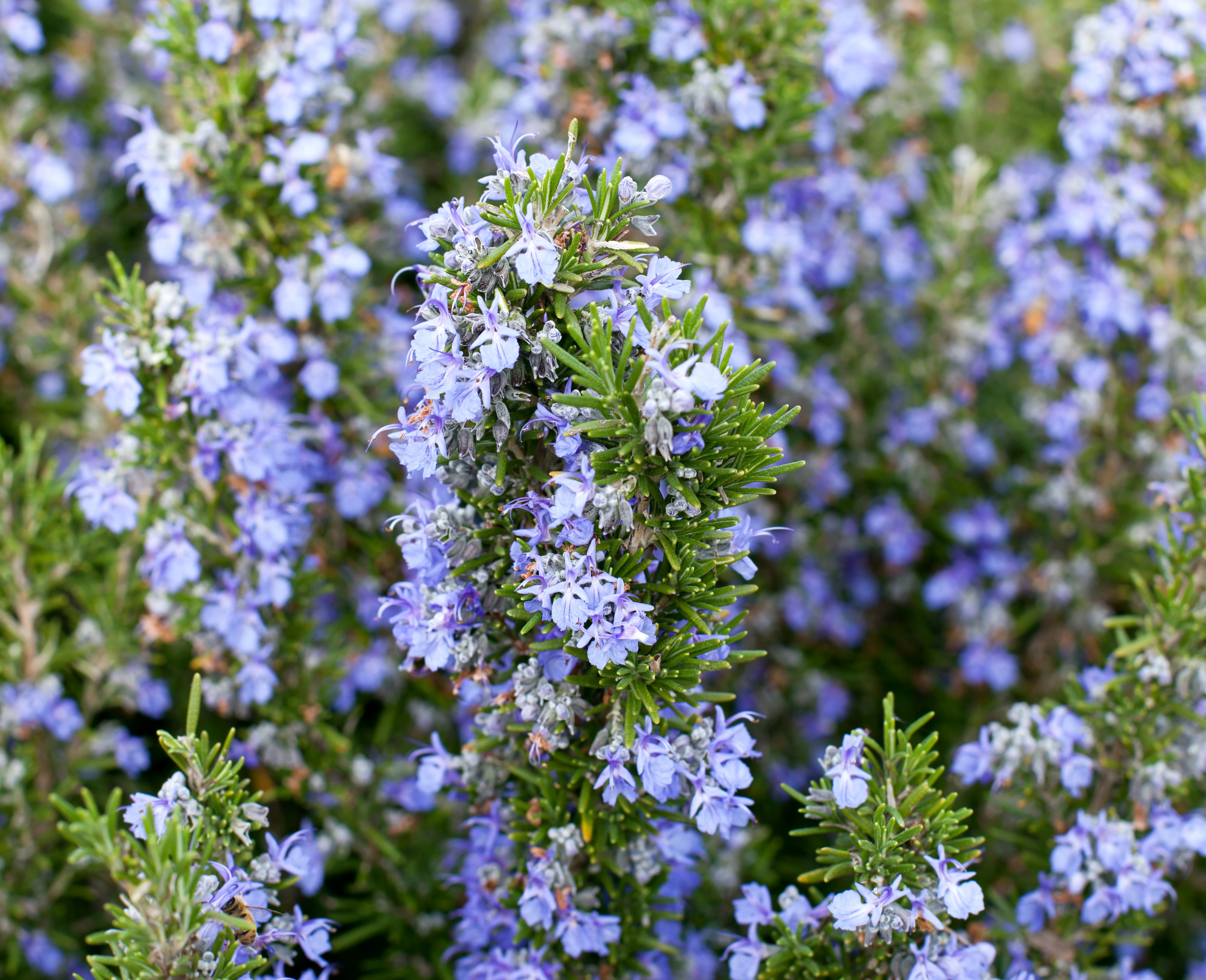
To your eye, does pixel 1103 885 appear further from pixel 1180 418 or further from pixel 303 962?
pixel 303 962

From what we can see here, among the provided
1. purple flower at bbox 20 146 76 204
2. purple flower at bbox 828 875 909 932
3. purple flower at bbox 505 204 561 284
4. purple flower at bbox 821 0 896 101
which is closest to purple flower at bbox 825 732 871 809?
purple flower at bbox 828 875 909 932

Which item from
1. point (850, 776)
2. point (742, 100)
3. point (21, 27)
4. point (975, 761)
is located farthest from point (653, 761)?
point (21, 27)

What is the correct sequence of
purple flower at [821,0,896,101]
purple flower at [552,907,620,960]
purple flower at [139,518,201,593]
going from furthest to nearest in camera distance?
purple flower at [821,0,896,101] < purple flower at [139,518,201,593] < purple flower at [552,907,620,960]

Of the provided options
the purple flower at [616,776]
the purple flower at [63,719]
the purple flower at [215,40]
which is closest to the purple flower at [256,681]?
the purple flower at [63,719]

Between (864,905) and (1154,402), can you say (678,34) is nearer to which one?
(1154,402)

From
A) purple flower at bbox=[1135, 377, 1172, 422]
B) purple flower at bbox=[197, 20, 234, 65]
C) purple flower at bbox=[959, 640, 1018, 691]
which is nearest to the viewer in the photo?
purple flower at bbox=[197, 20, 234, 65]

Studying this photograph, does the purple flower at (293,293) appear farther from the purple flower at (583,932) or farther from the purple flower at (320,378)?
the purple flower at (583,932)

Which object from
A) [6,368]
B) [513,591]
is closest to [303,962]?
[513,591]

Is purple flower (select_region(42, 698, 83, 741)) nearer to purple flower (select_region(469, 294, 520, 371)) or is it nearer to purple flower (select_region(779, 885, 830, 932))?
purple flower (select_region(469, 294, 520, 371))
